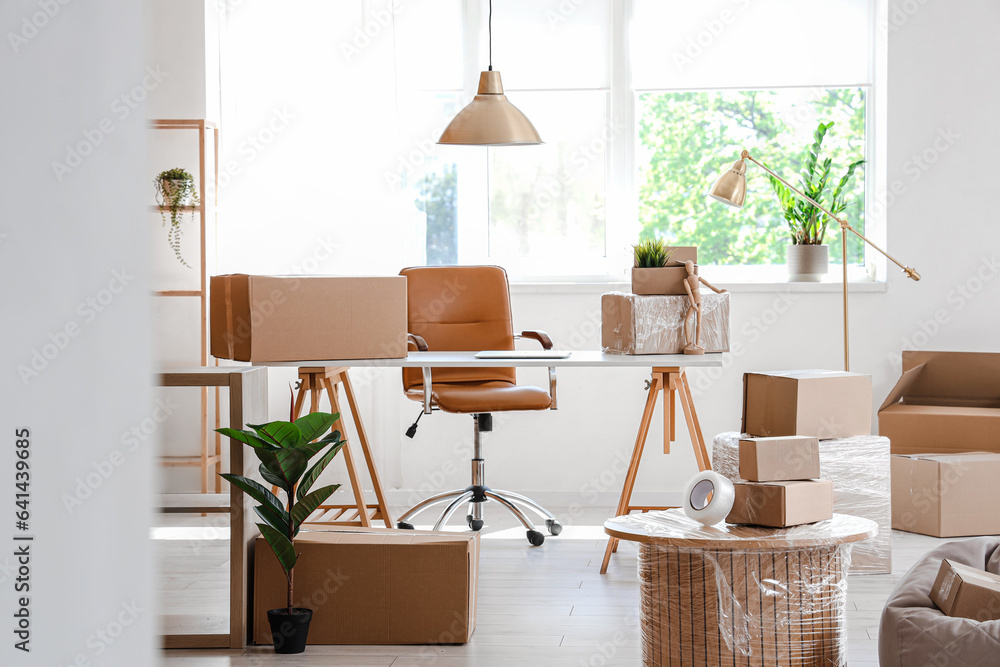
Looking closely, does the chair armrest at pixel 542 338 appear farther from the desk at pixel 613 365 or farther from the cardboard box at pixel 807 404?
the cardboard box at pixel 807 404

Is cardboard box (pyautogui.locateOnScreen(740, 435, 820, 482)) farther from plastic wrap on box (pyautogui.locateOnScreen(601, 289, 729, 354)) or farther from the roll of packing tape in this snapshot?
plastic wrap on box (pyautogui.locateOnScreen(601, 289, 729, 354))

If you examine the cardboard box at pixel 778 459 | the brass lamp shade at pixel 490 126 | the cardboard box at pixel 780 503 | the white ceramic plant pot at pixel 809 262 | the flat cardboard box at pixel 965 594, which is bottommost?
the flat cardboard box at pixel 965 594

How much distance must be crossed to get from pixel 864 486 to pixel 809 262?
1.45 meters

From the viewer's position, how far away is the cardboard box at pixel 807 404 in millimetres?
3090

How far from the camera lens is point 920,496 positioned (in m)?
3.67

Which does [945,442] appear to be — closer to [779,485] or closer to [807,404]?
[807,404]

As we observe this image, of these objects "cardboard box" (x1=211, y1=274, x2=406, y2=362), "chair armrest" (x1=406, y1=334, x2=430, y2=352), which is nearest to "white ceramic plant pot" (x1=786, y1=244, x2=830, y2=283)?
"chair armrest" (x1=406, y1=334, x2=430, y2=352)

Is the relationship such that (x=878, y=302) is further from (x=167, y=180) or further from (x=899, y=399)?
(x=167, y=180)

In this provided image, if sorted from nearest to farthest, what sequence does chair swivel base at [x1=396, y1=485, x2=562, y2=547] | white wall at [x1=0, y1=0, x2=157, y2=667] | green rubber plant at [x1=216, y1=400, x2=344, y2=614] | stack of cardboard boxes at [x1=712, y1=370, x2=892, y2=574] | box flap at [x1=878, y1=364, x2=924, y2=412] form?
white wall at [x1=0, y1=0, x2=157, y2=667] → green rubber plant at [x1=216, y1=400, x2=344, y2=614] → stack of cardboard boxes at [x1=712, y1=370, x2=892, y2=574] → chair swivel base at [x1=396, y1=485, x2=562, y2=547] → box flap at [x1=878, y1=364, x2=924, y2=412]

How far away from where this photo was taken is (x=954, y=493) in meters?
3.60

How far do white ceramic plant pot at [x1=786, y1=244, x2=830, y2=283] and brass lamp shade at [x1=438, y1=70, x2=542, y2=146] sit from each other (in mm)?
1697

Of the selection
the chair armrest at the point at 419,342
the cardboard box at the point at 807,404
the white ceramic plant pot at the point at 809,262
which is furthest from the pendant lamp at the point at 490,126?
the white ceramic plant pot at the point at 809,262

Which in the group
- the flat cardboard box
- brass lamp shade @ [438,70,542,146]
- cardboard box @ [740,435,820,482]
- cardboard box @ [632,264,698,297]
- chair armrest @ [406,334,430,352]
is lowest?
the flat cardboard box

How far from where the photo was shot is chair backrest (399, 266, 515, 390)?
3910 mm
